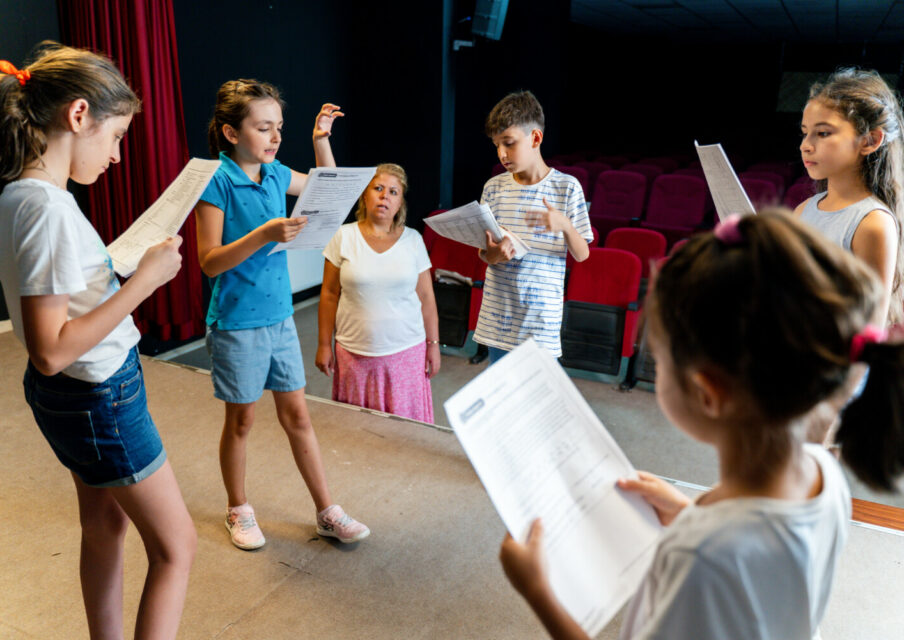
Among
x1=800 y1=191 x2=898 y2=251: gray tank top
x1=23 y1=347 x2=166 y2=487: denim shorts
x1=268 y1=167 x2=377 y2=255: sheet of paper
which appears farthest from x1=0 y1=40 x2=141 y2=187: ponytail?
x1=800 y1=191 x2=898 y2=251: gray tank top

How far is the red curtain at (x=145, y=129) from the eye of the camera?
4.04 meters

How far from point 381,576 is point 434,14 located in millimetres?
4700

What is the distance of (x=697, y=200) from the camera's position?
6.33 meters

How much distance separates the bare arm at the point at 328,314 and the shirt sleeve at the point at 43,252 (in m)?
1.49

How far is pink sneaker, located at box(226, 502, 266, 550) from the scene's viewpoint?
2.21 meters

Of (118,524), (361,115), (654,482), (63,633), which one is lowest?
(63,633)

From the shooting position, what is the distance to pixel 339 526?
2223 mm

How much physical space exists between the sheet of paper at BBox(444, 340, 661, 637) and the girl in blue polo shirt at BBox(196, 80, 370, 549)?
1.11 meters

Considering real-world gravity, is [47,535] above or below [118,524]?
below

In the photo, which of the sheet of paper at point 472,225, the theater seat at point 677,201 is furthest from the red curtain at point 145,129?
the theater seat at point 677,201

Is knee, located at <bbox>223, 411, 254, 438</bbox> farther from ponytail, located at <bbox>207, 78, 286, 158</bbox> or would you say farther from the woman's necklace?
the woman's necklace

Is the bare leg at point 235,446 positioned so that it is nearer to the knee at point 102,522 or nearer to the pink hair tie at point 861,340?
the knee at point 102,522

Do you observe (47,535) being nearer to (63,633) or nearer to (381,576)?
(63,633)

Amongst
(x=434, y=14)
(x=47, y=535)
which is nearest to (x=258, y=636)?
(x=47, y=535)
